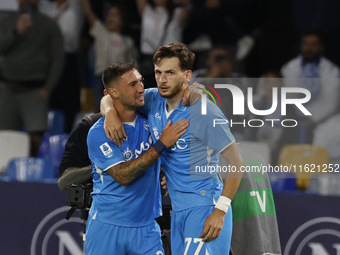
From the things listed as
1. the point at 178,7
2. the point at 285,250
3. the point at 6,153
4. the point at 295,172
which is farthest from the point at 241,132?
the point at 6,153

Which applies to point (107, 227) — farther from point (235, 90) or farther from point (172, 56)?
point (235, 90)

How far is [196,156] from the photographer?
4.87 meters

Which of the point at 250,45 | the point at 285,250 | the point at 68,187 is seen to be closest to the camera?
the point at 68,187

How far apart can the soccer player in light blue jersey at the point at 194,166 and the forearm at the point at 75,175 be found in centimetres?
75

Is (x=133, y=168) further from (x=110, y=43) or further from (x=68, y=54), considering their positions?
(x=68, y=54)

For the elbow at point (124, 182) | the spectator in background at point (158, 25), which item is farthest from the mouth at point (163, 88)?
the spectator in background at point (158, 25)

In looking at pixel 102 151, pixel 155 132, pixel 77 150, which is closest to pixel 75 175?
pixel 77 150

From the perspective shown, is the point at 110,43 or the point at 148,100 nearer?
the point at 148,100

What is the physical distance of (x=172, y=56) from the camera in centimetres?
489

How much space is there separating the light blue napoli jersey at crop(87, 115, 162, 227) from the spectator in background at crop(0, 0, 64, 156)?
4.10 meters

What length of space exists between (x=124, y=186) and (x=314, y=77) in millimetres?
3360

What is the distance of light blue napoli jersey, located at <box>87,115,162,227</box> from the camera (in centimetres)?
507

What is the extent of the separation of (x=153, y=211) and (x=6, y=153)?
3842 mm

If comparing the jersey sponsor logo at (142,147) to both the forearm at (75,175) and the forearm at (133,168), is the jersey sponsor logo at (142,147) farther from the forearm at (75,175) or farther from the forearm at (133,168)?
the forearm at (75,175)
